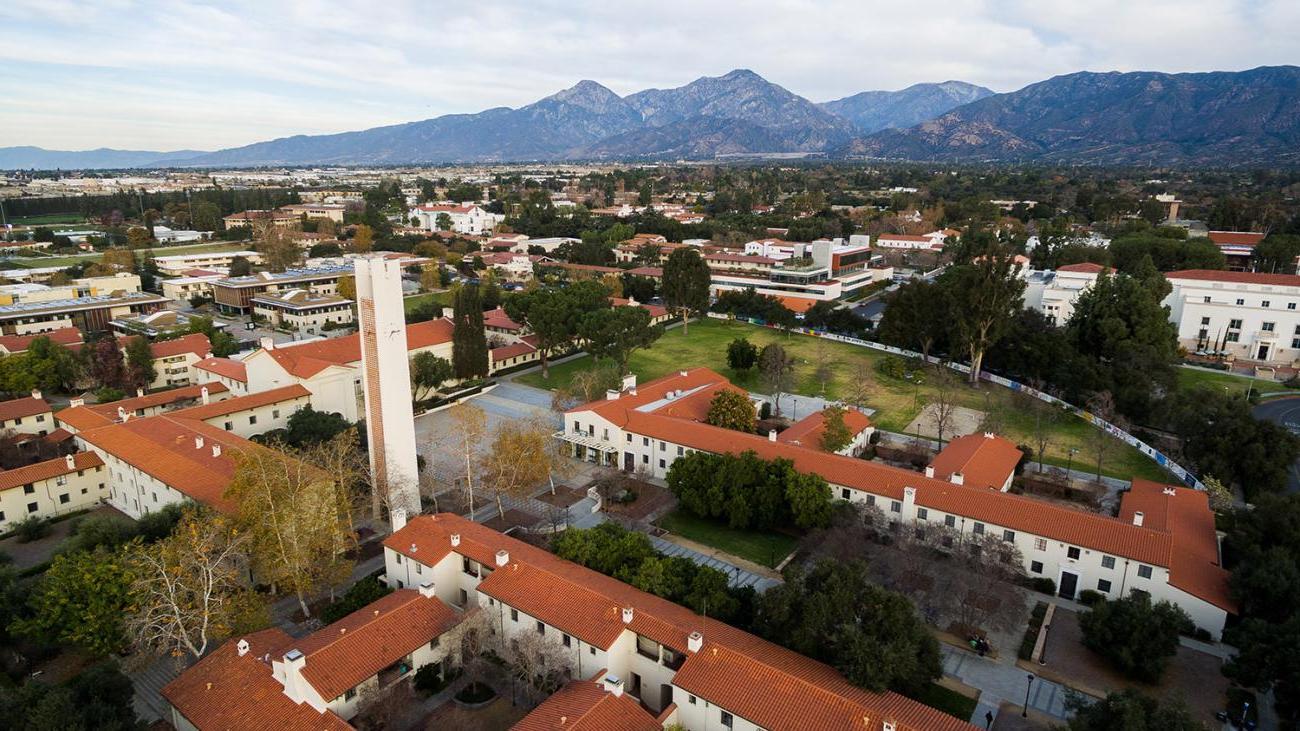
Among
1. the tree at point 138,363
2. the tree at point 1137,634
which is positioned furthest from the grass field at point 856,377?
the tree at point 138,363

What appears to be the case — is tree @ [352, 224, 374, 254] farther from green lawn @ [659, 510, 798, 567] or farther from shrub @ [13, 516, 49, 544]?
green lawn @ [659, 510, 798, 567]

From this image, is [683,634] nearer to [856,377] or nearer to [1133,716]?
[1133,716]

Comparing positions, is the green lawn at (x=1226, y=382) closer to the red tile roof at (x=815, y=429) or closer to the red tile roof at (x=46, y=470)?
the red tile roof at (x=815, y=429)

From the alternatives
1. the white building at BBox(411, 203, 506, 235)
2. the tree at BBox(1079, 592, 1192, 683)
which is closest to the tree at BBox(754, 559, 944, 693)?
the tree at BBox(1079, 592, 1192, 683)

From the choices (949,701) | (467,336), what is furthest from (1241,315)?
(467,336)

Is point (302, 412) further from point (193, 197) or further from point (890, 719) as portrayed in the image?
point (193, 197)

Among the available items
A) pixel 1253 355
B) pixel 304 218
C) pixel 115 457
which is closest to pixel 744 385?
pixel 115 457
